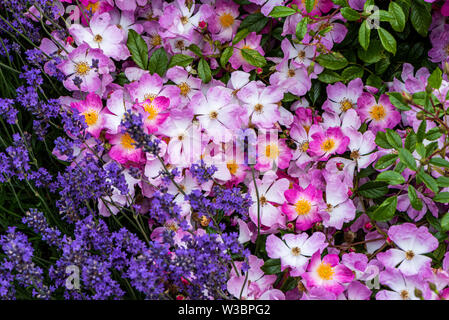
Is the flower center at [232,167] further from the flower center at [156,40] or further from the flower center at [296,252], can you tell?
the flower center at [156,40]

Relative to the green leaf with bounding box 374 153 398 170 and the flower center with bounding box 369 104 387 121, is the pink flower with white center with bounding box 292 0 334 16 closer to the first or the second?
the flower center with bounding box 369 104 387 121

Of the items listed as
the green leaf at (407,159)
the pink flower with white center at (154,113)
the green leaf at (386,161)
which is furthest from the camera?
the pink flower with white center at (154,113)

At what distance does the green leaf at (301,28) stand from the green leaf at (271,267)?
1.90ft

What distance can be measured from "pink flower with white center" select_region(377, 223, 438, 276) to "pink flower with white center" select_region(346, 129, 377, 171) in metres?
0.20

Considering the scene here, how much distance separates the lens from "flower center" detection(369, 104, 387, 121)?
150 centimetres

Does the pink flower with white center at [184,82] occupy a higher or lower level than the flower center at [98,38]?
lower

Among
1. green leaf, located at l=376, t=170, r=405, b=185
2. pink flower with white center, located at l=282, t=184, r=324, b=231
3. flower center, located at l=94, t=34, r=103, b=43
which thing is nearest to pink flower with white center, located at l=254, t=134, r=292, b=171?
pink flower with white center, located at l=282, t=184, r=324, b=231

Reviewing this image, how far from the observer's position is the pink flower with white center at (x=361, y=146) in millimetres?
1425

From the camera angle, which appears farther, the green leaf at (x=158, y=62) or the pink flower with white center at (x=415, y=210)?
the green leaf at (x=158, y=62)

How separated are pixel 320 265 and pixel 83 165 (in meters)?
0.64

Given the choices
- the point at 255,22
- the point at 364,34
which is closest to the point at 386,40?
the point at 364,34

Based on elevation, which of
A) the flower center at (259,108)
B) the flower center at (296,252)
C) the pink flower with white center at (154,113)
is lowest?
the flower center at (296,252)

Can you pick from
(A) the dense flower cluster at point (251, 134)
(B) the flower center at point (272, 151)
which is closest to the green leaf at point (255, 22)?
(A) the dense flower cluster at point (251, 134)
